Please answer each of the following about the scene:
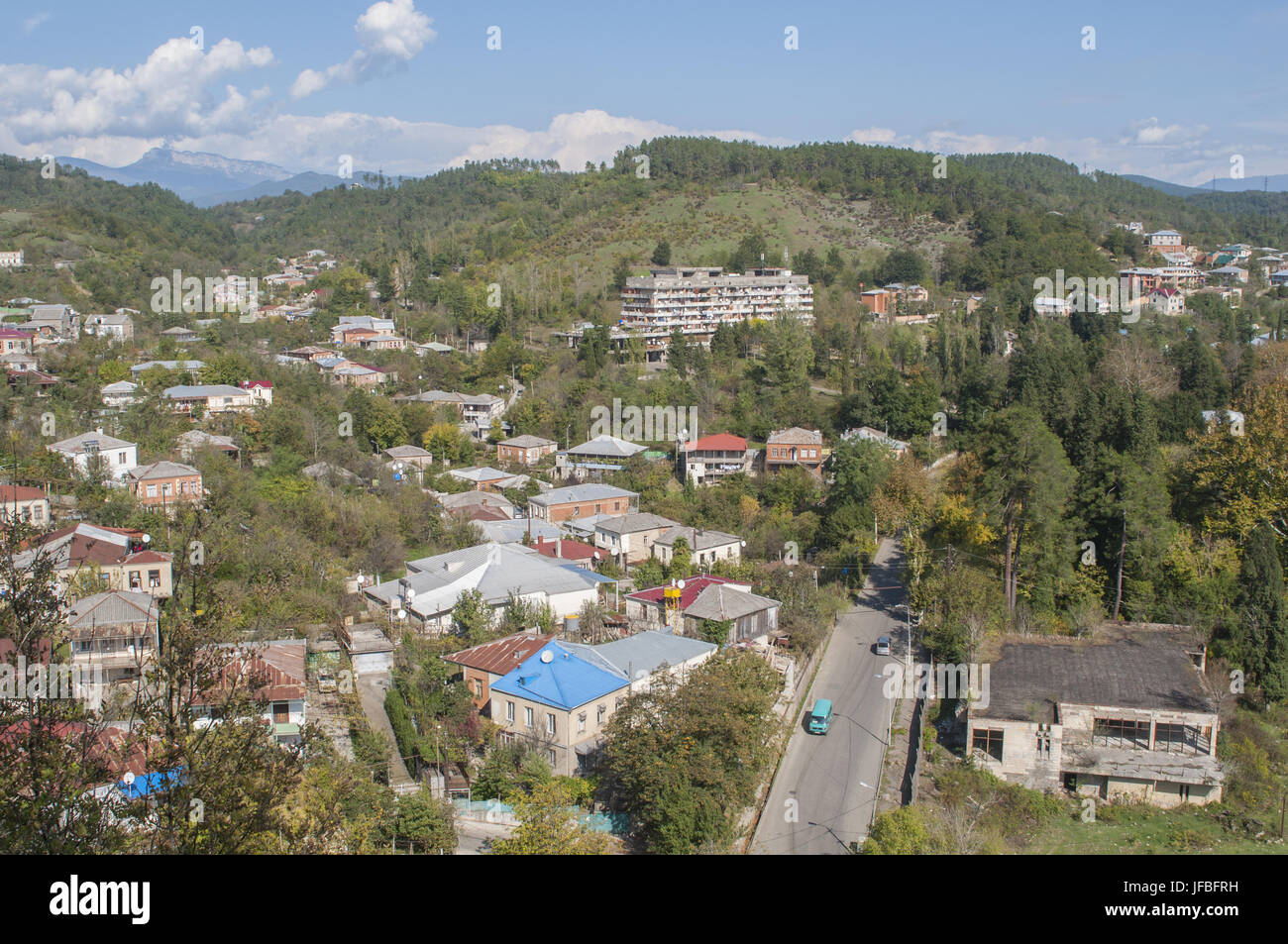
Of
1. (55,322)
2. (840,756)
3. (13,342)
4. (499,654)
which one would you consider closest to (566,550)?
(499,654)

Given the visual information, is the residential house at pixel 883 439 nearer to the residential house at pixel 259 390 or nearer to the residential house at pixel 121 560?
the residential house at pixel 121 560

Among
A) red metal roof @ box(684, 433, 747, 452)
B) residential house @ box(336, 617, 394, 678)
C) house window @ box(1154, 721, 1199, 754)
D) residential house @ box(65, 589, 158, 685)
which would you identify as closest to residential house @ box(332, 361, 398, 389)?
red metal roof @ box(684, 433, 747, 452)

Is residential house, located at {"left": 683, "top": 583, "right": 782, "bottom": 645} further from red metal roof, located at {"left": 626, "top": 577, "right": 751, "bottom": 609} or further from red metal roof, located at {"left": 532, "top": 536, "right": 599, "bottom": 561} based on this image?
red metal roof, located at {"left": 532, "top": 536, "right": 599, "bottom": 561}

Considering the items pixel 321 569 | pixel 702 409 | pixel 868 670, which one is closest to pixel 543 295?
pixel 702 409
